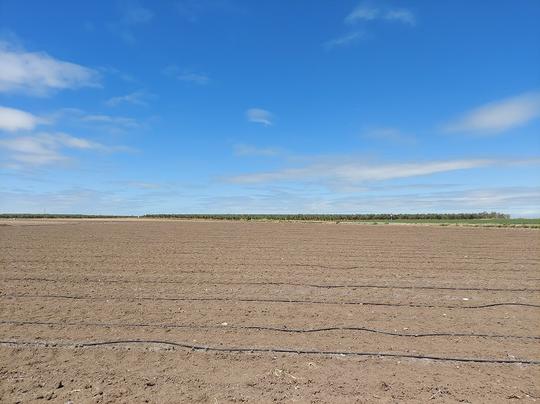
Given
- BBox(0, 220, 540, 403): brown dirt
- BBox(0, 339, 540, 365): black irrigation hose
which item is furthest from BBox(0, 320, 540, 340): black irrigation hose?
BBox(0, 339, 540, 365): black irrigation hose

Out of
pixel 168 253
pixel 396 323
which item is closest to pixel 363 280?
pixel 396 323

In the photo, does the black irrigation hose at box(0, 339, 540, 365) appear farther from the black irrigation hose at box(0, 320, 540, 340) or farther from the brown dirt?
the black irrigation hose at box(0, 320, 540, 340)

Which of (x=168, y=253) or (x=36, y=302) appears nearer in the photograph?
(x=36, y=302)

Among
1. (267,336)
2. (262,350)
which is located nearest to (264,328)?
(267,336)

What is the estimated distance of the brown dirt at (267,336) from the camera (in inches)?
192

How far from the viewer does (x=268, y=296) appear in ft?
31.0

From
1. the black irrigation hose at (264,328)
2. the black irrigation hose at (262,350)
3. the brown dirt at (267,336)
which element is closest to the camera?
the brown dirt at (267,336)

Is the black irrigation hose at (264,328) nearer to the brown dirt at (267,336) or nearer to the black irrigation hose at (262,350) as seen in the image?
the brown dirt at (267,336)

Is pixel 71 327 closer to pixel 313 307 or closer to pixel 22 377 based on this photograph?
pixel 22 377

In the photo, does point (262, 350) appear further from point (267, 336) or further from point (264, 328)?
point (264, 328)

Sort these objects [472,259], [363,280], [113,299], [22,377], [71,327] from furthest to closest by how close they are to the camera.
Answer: [472,259]
[363,280]
[113,299]
[71,327]
[22,377]

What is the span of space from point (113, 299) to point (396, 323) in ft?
18.0

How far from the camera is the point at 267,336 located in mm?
6617

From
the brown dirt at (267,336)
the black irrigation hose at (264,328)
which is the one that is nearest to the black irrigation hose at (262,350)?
the brown dirt at (267,336)
